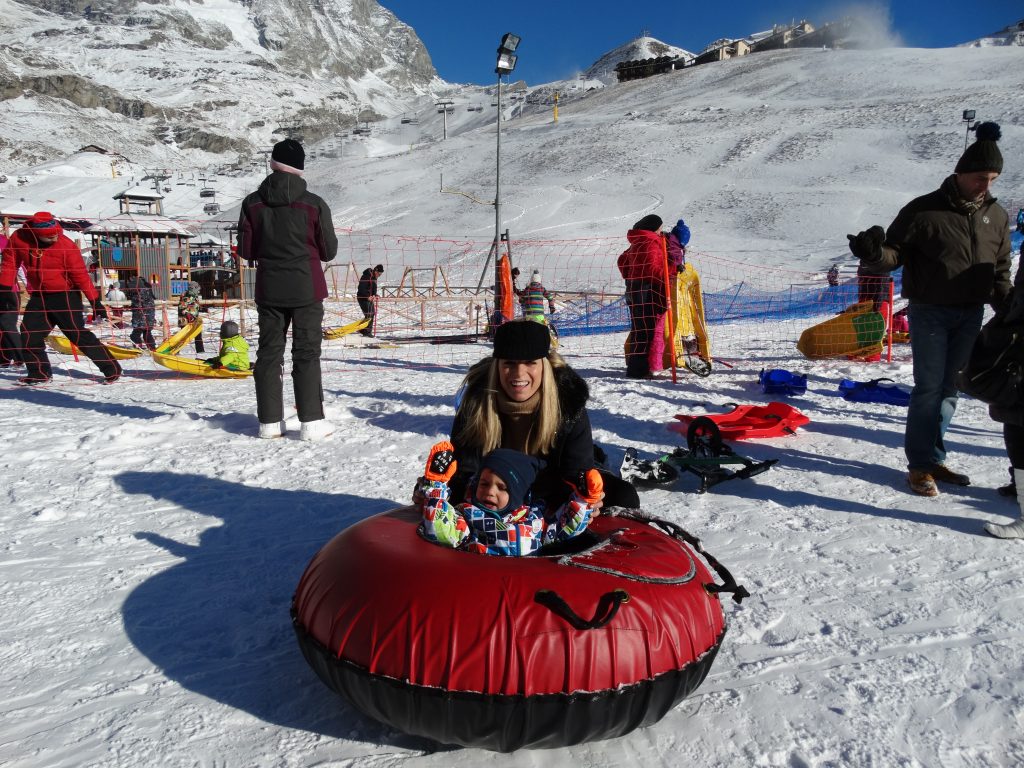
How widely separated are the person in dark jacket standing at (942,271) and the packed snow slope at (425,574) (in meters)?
0.52

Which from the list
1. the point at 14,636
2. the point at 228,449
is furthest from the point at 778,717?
the point at 228,449

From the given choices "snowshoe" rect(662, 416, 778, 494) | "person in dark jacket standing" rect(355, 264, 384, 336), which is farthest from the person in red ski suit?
"person in dark jacket standing" rect(355, 264, 384, 336)

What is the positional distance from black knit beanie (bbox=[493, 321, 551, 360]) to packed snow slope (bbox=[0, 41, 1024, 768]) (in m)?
0.90

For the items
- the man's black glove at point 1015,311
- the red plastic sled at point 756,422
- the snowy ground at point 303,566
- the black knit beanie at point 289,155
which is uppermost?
the black knit beanie at point 289,155

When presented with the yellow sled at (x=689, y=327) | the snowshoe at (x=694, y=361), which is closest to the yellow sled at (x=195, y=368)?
the yellow sled at (x=689, y=327)

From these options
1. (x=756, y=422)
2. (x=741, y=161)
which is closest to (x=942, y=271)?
(x=756, y=422)

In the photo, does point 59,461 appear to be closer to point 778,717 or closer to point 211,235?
point 778,717

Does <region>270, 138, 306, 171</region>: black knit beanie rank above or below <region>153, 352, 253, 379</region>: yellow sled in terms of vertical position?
above

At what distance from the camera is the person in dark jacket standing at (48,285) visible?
5902 mm

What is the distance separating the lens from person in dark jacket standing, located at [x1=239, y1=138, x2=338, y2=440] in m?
4.12

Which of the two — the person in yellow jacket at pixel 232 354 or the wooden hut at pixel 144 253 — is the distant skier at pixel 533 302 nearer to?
the person in yellow jacket at pixel 232 354

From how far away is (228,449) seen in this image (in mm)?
4316

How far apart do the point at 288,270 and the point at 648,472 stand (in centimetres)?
248

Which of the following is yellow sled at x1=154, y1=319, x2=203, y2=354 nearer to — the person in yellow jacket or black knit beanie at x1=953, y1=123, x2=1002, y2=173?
the person in yellow jacket
